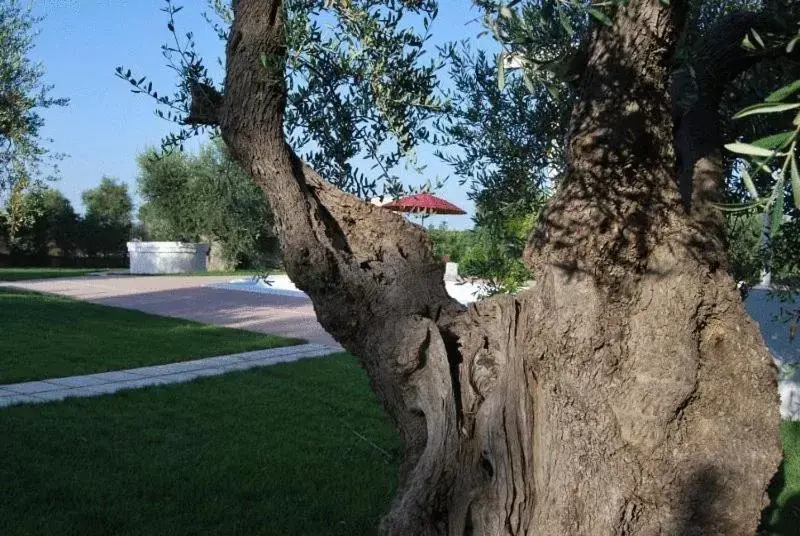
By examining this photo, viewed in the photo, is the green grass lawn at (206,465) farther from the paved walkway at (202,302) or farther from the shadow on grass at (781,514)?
the paved walkway at (202,302)

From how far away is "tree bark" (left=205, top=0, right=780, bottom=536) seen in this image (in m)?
2.47

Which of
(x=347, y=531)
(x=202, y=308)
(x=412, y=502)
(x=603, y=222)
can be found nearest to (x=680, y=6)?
(x=603, y=222)

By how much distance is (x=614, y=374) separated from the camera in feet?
8.21

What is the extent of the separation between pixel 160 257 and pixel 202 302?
13.2m

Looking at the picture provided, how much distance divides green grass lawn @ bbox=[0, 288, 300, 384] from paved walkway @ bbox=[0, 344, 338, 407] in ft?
0.90

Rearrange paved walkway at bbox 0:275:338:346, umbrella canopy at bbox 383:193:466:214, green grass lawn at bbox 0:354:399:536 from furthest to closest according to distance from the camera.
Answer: paved walkway at bbox 0:275:338:346, green grass lawn at bbox 0:354:399:536, umbrella canopy at bbox 383:193:466:214

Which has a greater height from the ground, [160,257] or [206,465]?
[160,257]

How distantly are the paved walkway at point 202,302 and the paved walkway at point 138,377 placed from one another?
5.16ft

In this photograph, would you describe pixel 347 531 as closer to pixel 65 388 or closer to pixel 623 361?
pixel 623 361

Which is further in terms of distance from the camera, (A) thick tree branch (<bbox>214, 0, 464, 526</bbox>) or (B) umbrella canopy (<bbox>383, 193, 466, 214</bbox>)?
(B) umbrella canopy (<bbox>383, 193, 466, 214</bbox>)

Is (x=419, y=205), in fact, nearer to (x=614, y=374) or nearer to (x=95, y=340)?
(x=614, y=374)

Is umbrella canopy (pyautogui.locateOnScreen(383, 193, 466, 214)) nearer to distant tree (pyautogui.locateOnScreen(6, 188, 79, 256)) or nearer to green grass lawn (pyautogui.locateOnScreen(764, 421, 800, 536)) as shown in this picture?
green grass lawn (pyautogui.locateOnScreen(764, 421, 800, 536))

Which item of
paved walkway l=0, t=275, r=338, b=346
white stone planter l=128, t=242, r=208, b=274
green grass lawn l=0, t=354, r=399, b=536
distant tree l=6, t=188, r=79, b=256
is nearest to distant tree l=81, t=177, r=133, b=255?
distant tree l=6, t=188, r=79, b=256

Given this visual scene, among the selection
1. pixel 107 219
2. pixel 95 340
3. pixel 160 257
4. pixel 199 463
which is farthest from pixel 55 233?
pixel 199 463
